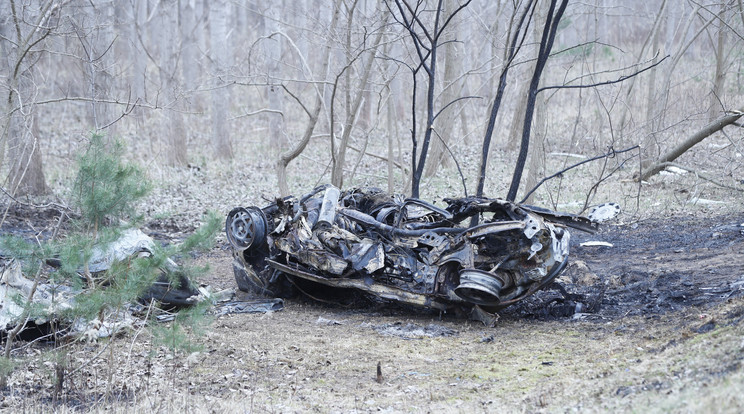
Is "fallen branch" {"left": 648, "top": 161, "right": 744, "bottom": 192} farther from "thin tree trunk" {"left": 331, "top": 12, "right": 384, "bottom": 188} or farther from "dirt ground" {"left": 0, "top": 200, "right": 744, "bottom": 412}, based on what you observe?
"thin tree trunk" {"left": 331, "top": 12, "right": 384, "bottom": 188}

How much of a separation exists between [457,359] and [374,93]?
10.2 m

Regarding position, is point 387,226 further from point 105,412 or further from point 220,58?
point 220,58

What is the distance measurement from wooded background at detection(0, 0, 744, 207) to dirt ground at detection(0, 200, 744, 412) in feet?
11.4

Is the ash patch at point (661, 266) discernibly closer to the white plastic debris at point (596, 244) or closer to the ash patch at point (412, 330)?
the white plastic debris at point (596, 244)

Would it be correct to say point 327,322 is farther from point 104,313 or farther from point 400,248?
point 104,313

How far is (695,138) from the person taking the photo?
1350 cm

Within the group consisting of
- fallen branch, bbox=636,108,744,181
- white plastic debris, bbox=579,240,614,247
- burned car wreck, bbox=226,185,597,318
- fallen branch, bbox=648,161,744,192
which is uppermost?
fallen branch, bbox=636,108,744,181

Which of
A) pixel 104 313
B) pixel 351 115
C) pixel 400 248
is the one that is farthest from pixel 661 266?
pixel 104 313

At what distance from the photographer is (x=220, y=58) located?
21.1 metres

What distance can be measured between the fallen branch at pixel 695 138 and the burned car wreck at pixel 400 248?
5.82 metres

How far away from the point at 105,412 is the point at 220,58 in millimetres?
17548

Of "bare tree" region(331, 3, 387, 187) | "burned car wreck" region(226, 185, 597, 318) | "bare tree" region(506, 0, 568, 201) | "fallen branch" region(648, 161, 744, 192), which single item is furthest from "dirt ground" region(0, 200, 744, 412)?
"bare tree" region(331, 3, 387, 187)

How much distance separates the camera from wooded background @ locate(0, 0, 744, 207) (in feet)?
40.5

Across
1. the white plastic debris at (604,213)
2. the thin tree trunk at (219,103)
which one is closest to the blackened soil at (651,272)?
the white plastic debris at (604,213)
